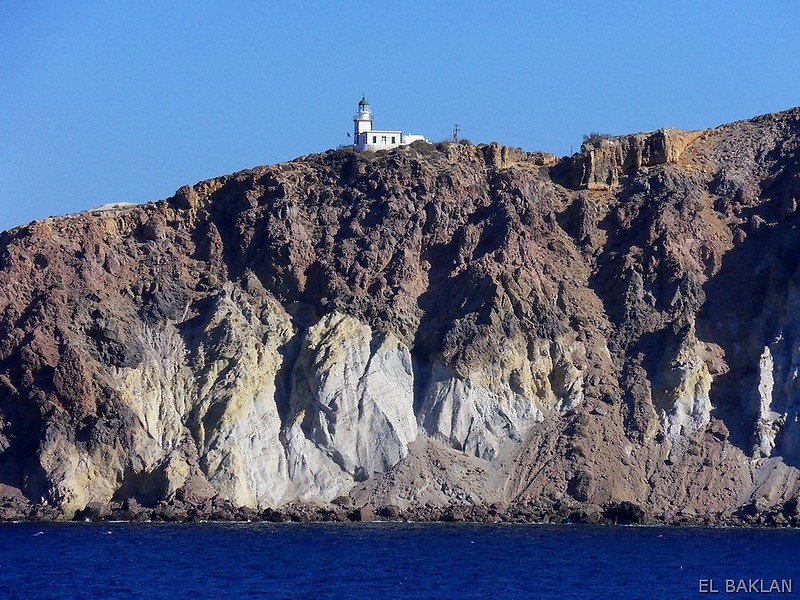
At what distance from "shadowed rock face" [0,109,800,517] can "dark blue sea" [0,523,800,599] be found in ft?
14.2

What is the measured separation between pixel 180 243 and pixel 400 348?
14584 millimetres

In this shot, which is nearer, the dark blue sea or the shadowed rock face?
the dark blue sea

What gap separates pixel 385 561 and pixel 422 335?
81.4ft

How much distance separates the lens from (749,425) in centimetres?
9569

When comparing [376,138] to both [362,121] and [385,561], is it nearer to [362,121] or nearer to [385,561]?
[362,121]

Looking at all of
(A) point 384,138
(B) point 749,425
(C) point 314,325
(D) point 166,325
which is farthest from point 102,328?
(B) point 749,425

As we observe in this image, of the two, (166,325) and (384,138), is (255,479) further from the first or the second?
(384,138)

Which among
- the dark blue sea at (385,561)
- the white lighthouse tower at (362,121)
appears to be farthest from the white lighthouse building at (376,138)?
the dark blue sea at (385,561)

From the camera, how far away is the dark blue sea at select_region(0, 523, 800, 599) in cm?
7000

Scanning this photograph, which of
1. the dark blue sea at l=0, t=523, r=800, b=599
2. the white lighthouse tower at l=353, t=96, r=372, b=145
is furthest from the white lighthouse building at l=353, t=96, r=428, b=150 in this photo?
the dark blue sea at l=0, t=523, r=800, b=599

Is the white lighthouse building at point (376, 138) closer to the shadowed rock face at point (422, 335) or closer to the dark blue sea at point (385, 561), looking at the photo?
the shadowed rock face at point (422, 335)

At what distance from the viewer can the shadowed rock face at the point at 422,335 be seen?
93.6m

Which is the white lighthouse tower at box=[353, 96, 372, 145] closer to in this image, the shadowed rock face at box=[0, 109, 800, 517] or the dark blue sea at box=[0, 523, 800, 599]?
the shadowed rock face at box=[0, 109, 800, 517]

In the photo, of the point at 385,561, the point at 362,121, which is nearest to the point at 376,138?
the point at 362,121
